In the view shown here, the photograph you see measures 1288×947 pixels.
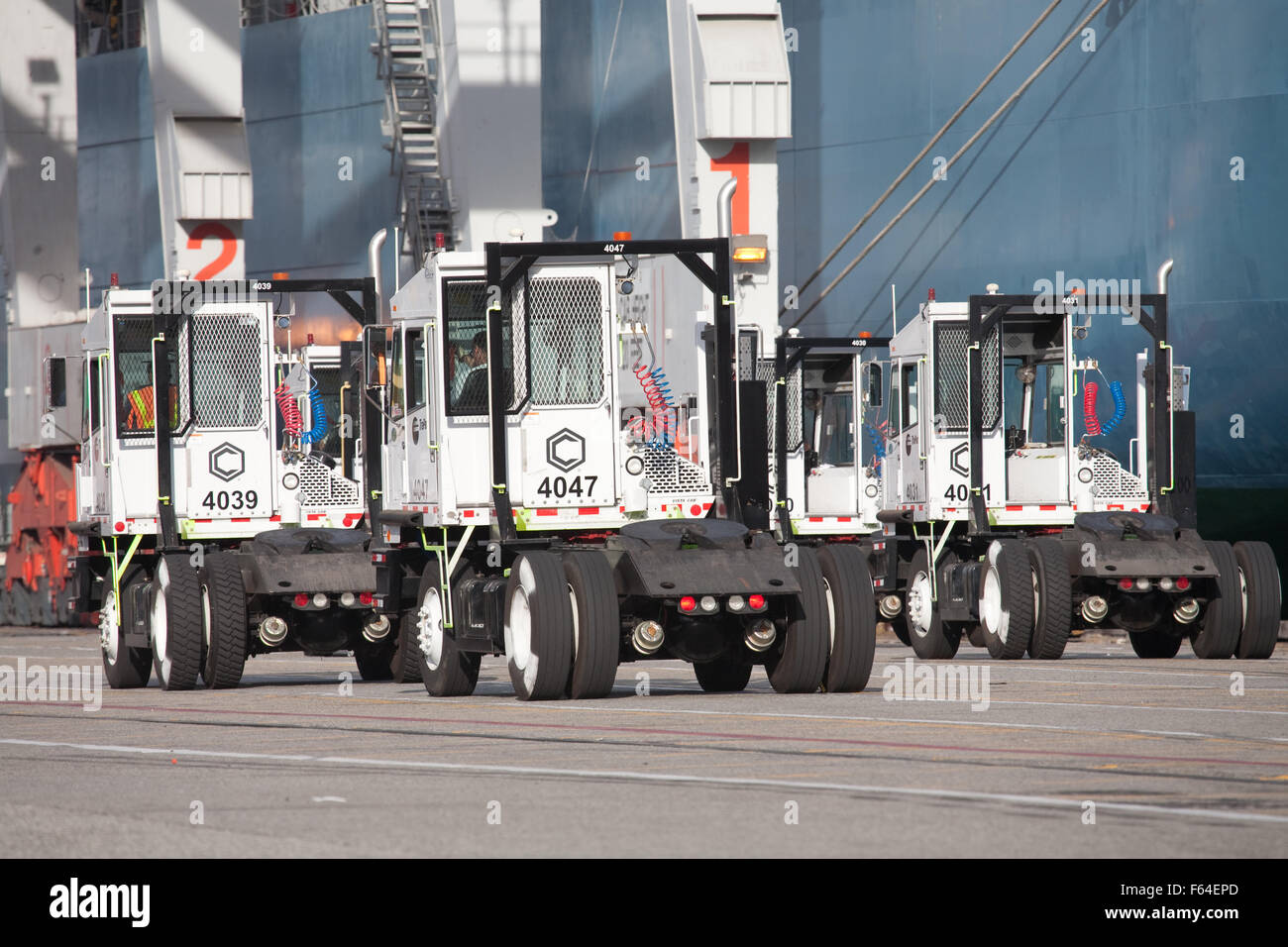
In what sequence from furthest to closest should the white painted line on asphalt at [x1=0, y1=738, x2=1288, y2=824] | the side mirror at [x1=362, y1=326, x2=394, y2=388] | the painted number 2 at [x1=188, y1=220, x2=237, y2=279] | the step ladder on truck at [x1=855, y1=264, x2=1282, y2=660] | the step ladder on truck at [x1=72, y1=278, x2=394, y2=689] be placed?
the painted number 2 at [x1=188, y1=220, x2=237, y2=279] < the step ladder on truck at [x1=855, y1=264, x2=1282, y2=660] < the step ladder on truck at [x1=72, y1=278, x2=394, y2=689] < the side mirror at [x1=362, y1=326, x2=394, y2=388] < the white painted line on asphalt at [x1=0, y1=738, x2=1288, y2=824]

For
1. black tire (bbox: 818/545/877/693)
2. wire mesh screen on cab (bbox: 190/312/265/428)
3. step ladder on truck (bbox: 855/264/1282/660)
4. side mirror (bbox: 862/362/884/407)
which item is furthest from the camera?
side mirror (bbox: 862/362/884/407)

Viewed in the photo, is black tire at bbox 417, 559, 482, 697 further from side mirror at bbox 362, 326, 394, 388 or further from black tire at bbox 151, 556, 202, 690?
black tire at bbox 151, 556, 202, 690

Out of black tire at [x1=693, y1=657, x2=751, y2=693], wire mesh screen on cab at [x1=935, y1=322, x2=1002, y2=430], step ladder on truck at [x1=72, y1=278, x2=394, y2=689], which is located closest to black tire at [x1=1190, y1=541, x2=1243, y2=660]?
wire mesh screen on cab at [x1=935, y1=322, x2=1002, y2=430]

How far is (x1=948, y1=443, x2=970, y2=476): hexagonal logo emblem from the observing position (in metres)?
26.8

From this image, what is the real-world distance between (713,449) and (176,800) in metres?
8.09

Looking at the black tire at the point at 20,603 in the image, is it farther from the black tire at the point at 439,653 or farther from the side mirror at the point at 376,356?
the black tire at the point at 439,653

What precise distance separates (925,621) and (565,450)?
32.1ft

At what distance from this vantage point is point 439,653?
1919 cm

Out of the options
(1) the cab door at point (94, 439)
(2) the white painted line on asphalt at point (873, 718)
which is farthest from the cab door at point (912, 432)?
(2) the white painted line on asphalt at point (873, 718)

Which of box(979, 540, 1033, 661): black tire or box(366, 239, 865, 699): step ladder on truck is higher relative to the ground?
box(366, 239, 865, 699): step ladder on truck

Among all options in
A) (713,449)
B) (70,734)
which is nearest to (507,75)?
(713,449)

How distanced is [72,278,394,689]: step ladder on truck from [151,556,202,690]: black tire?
25mm

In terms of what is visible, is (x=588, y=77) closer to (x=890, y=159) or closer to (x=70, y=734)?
(x=890, y=159)

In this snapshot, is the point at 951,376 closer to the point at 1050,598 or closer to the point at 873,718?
the point at 1050,598
